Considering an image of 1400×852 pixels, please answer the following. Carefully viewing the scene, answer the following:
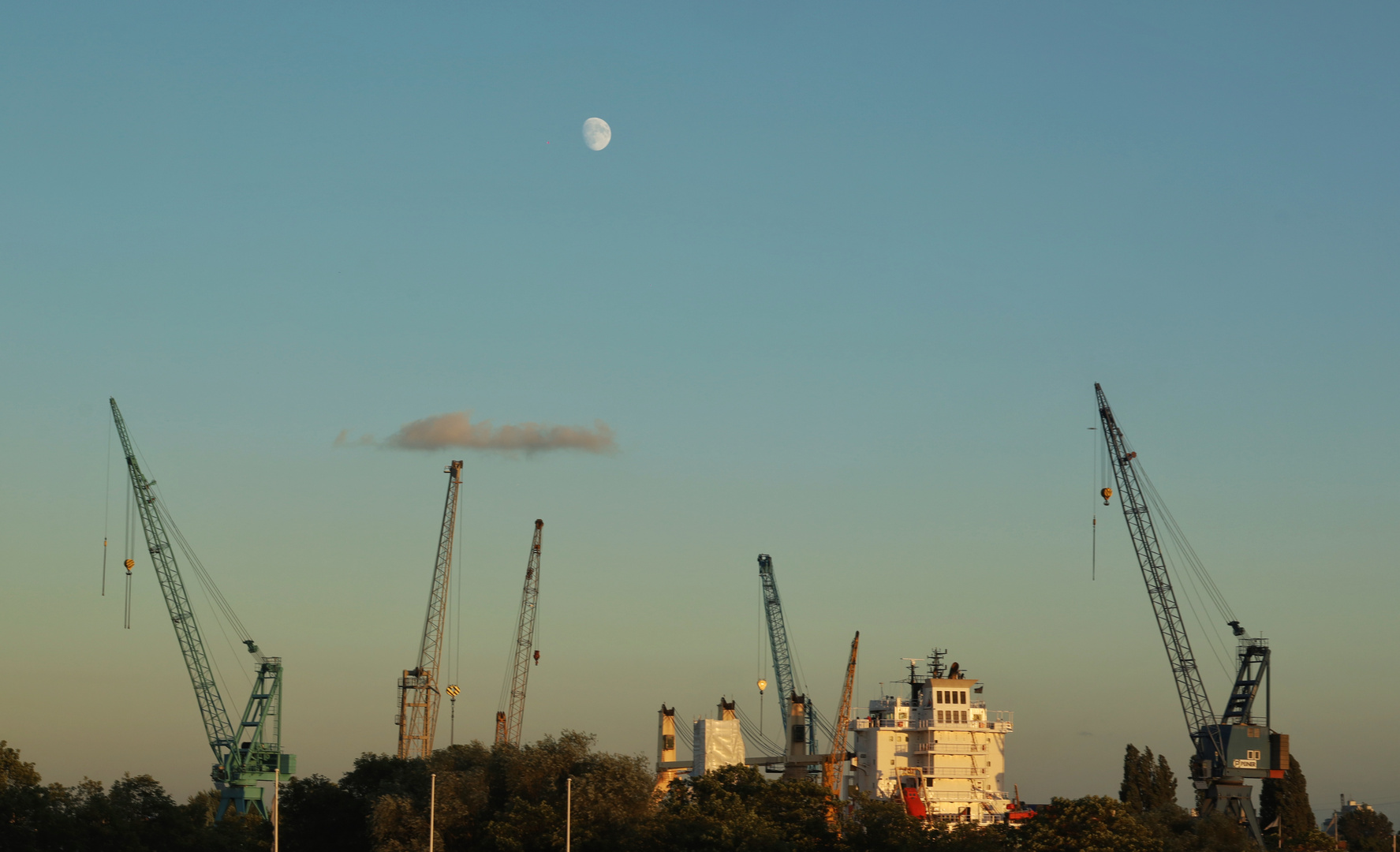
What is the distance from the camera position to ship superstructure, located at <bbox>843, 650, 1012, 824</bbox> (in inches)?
5108

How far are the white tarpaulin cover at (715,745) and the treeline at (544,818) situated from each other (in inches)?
1068

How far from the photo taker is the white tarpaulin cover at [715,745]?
13425 cm

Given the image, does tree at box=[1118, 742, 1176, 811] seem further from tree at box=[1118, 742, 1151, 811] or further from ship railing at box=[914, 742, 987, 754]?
ship railing at box=[914, 742, 987, 754]

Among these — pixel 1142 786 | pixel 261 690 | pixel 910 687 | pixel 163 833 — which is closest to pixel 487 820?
pixel 163 833

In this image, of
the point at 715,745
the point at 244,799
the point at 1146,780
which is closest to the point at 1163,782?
the point at 1146,780

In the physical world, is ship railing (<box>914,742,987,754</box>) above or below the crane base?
above

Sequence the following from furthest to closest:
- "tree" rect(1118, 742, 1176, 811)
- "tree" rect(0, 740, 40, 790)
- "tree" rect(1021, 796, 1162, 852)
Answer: "tree" rect(1118, 742, 1176, 811) → "tree" rect(0, 740, 40, 790) → "tree" rect(1021, 796, 1162, 852)

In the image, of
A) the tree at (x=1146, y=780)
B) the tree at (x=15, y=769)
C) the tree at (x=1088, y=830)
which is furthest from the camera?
the tree at (x=1146, y=780)

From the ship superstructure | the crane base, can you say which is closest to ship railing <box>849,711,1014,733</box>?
the ship superstructure

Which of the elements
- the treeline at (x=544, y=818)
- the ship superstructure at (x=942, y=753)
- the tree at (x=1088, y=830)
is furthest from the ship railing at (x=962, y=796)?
the tree at (x=1088, y=830)

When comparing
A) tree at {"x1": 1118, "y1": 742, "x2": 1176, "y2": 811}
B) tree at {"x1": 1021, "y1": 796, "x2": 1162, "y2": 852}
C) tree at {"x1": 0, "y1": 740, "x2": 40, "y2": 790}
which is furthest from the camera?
tree at {"x1": 1118, "y1": 742, "x2": 1176, "y2": 811}

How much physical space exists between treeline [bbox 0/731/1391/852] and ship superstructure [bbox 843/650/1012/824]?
2314 cm

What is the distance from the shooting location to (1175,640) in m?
156

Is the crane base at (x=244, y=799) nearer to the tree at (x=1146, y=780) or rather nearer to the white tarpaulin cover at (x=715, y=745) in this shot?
the white tarpaulin cover at (x=715, y=745)
